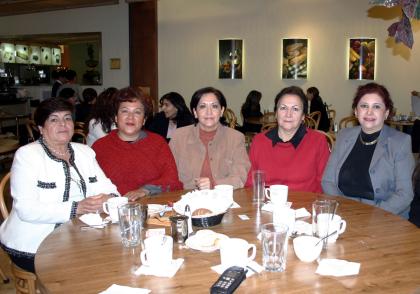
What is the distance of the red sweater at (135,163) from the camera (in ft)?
8.26

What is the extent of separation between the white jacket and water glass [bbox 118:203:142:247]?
50 centimetres

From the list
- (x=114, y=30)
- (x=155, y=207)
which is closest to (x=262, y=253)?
(x=155, y=207)

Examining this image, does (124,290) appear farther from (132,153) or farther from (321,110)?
(321,110)

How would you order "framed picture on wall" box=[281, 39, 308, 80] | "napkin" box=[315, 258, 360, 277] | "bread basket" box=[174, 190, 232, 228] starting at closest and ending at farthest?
"napkin" box=[315, 258, 360, 277] < "bread basket" box=[174, 190, 232, 228] < "framed picture on wall" box=[281, 39, 308, 80]

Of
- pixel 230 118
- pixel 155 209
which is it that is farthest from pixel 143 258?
pixel 230 118

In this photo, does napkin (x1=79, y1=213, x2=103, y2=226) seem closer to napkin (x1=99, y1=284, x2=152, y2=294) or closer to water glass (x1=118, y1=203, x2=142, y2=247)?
water glass (x1=118, y1=203, x2=142, y2=247)

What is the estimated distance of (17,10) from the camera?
9500 millimetres

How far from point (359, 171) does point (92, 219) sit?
1.51 meters

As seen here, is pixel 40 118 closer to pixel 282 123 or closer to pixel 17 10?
pixel 282 123

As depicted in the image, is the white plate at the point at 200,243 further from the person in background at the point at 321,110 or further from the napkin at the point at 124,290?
the person in background at the point at 321,110

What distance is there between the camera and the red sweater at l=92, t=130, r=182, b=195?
252 cm

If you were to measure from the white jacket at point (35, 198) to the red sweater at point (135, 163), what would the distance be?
0.39m

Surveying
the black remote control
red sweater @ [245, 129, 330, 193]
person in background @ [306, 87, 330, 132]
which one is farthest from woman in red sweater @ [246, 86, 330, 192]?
person in background @ [306, 87, 330, 132]

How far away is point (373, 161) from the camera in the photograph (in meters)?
2.35
